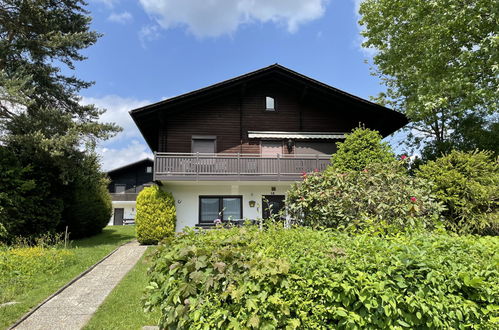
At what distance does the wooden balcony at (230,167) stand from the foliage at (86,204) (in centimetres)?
340

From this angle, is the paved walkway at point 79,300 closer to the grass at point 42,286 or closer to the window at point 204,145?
the grass at point 42,286

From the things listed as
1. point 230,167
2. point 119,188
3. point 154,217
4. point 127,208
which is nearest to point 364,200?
point 230,167

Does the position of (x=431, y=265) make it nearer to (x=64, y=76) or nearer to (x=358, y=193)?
(x=358, y=193)

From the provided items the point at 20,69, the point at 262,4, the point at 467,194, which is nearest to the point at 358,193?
the point at 467,194

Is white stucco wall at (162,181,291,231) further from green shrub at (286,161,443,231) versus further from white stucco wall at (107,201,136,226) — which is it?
white stucco wall at (107,201,136,226)

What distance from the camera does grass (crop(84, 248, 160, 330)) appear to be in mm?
5000

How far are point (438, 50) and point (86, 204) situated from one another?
64.7ft

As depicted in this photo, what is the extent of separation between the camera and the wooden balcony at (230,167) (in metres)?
14.0

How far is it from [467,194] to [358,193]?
337 cm

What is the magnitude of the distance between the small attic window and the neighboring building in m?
24.2

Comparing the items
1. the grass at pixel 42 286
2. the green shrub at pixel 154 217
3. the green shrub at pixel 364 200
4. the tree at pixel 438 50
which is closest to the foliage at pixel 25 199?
the grass at pixel 42 286

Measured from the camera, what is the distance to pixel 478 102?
12.5 metres

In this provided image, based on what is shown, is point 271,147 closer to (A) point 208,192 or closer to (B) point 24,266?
(A) point 208,192

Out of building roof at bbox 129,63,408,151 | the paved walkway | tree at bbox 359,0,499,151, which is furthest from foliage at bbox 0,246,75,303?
tree at bbox 359,0,499,151
